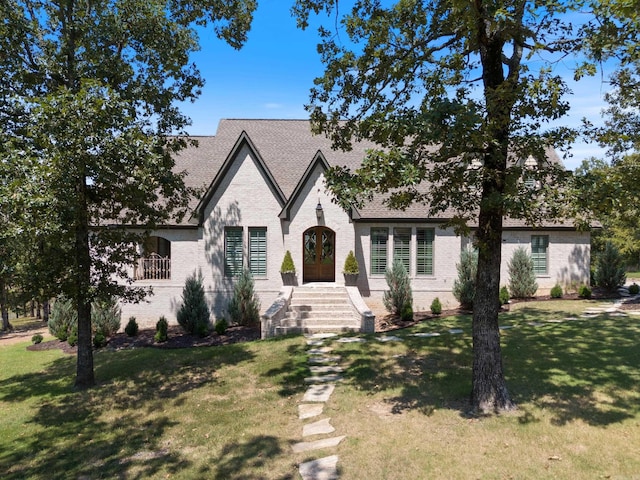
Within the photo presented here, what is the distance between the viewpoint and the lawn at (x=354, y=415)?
15.9ft

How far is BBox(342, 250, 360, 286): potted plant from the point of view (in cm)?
1510

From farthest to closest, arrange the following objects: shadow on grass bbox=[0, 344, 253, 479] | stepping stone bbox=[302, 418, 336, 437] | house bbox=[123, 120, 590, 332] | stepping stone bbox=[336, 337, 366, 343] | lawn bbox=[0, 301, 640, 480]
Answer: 1. house bbox=[123, 120, 590, 332]
2. stepping stone bbox=[336, 337, 366, 343]
3. stepping stone bbox=[302, 418, 336, 437]
4. shadow on grass bbox=[0, 344, 253, 479]
5. lawn bbox=[0, 301, 640, 480]

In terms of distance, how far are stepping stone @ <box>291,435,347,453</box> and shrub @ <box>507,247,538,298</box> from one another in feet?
44.2

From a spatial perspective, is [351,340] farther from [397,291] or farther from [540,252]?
[540,252]

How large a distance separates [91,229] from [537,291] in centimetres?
1675

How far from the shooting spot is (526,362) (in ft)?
27.7

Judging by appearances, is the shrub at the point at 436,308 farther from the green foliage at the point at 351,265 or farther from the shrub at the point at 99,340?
the shrub at the point at 99,340

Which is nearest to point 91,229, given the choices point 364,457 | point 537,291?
point 364,457

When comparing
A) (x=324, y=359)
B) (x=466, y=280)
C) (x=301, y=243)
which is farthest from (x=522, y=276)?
(x=324, y=359)

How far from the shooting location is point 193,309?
46.9 feet

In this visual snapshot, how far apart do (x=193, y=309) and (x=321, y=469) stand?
10.6m

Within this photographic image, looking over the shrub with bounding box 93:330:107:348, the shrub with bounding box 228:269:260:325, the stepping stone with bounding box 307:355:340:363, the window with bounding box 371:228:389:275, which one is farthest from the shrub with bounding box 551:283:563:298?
the shrub with bounding box 93:330:107:348

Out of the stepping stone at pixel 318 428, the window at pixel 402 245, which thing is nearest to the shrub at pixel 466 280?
the window at pixel 402 245

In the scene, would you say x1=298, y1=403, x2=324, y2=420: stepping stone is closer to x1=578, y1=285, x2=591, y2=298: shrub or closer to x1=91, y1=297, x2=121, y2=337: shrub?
x1=91, y1=297, x2=121, y2=337: shrub
